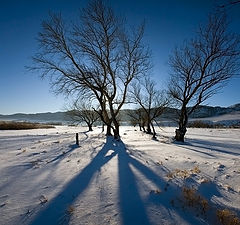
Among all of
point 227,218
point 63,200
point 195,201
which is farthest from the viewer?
point 63,200

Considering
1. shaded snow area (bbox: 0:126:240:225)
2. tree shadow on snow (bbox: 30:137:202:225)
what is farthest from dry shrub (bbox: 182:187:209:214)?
tree shadow on snow (bbox: 30:137:202:225)

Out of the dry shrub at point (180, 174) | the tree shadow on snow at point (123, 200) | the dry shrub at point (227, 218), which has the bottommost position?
the dry shrub at point (227, 218)

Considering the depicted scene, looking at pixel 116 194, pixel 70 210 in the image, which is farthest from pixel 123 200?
pixel 70 210

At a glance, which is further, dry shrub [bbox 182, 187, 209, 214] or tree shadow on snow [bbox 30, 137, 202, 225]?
dry shrub [bbox 182, 187, 209, 214]

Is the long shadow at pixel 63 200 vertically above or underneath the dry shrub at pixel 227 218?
above

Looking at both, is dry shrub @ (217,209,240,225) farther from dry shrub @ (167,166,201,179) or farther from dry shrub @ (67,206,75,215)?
dry shrub @ (67,206,75,215)

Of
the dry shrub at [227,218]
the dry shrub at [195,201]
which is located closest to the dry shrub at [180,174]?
the dry shrub at [195,201]

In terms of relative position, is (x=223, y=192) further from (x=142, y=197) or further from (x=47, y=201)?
(x=47, y=201)

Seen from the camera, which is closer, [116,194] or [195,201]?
[195,201]

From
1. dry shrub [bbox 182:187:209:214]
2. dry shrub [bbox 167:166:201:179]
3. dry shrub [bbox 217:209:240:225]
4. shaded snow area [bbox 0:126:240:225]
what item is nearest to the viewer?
dry shrub [bbox 217:209:240:225]

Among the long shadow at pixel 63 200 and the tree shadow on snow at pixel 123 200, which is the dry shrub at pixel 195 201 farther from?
the long shadow at pixel 63 200

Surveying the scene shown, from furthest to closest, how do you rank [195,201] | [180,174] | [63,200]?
1. [180,174]
2. [63,200]
3. [195,201]

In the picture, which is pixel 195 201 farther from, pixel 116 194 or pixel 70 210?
pixel 70 210

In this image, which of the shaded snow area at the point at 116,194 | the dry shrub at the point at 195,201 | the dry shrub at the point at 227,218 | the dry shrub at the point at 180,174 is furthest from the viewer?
the dry shrub at the point at 180,174
